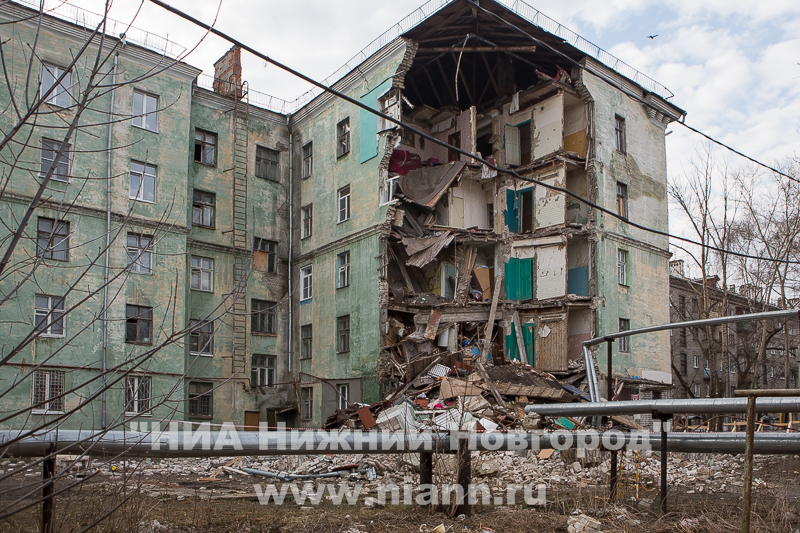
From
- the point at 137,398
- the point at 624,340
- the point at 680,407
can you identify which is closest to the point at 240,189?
the point at 624,340

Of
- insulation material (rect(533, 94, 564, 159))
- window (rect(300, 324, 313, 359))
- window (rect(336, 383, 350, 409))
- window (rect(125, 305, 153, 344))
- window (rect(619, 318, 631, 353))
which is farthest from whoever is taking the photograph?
window (rect(300, 324, 313, 359))

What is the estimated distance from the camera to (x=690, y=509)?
6.92 m

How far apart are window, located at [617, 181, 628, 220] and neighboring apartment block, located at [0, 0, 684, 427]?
117 millimetres

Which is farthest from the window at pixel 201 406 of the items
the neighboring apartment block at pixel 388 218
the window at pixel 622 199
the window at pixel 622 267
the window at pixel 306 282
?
the window at pixel 622 199

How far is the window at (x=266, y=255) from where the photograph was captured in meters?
30.2

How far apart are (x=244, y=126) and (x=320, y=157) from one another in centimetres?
382

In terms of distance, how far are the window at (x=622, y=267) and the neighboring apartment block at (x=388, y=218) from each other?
0.11 meters

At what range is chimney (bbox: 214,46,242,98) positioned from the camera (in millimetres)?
30953

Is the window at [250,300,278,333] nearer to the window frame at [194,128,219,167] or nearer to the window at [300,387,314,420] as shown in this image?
the window at [300,387,314,420]

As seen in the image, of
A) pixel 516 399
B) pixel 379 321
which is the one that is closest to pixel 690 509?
pixel 516 399

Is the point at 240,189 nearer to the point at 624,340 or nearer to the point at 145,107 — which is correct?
the point at 145,107

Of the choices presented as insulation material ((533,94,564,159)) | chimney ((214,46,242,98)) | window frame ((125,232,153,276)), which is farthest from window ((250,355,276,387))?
insulation material ((533,94,564,159))

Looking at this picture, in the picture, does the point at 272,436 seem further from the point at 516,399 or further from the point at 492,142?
the point at 492,142

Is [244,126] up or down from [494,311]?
up
